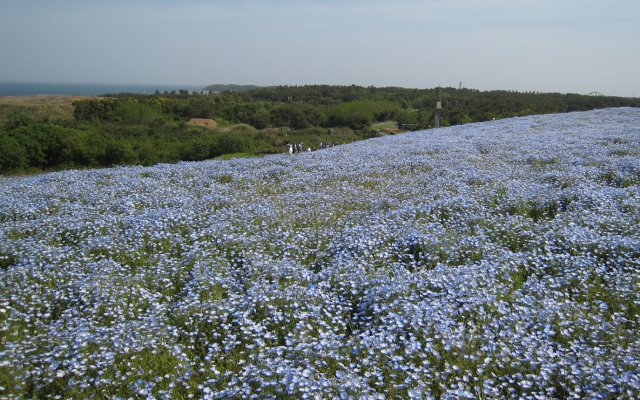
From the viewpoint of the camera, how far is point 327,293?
17.1 feet

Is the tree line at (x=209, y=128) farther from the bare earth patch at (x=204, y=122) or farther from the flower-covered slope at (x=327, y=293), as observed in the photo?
the flower-covered slope at (x=327, y=293)

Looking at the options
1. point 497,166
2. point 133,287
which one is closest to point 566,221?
point 497,166

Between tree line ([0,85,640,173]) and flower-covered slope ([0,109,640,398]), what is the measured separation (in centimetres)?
2424

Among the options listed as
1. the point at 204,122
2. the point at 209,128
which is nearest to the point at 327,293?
the point at 209,128

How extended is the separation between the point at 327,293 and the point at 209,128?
56747 millimetres

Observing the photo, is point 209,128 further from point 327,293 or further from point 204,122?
point 327,293

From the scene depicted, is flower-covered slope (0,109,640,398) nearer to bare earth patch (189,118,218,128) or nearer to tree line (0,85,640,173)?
tree line (0,85,640,173)

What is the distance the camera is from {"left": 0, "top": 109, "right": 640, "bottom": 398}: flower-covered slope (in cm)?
374

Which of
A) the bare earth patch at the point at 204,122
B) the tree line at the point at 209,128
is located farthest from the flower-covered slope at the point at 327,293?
the bare earth patch at the point at 204,122

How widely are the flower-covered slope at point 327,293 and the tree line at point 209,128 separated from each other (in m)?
24.2

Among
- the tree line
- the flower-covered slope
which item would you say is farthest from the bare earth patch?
the flower-covered slope

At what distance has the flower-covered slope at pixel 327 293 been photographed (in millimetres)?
3740

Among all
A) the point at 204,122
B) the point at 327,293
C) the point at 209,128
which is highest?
the point at 204,122

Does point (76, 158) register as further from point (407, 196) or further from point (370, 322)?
point (370, 322)
